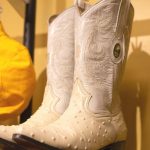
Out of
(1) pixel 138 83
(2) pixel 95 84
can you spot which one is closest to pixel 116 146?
(2) pixel 95 84

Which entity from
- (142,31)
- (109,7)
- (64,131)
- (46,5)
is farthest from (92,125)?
(46,5)

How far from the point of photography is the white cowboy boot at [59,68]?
0.80 m

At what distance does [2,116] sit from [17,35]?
53cm

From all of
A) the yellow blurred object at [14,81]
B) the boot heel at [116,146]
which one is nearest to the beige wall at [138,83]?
the boot heel at [116,146]

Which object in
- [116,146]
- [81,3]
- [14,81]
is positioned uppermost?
[81,3]

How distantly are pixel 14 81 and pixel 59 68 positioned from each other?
0.42 feet

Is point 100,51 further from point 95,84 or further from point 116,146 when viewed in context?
point 116,146

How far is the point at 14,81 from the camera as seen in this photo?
2.89 feet

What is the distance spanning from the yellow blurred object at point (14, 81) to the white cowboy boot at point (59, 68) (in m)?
0.07

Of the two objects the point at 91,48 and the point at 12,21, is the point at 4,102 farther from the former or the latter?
the point at 12,21

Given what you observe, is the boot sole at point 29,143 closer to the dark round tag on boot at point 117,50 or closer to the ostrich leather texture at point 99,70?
the ostrich leather texture at point 99,70

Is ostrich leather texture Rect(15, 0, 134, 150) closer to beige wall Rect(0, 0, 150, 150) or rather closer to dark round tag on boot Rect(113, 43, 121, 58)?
dark round tag on boot Rect(113, 43, 121, 58)

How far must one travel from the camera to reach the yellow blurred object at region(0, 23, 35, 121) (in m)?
0.87

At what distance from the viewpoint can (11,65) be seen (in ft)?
2.90
